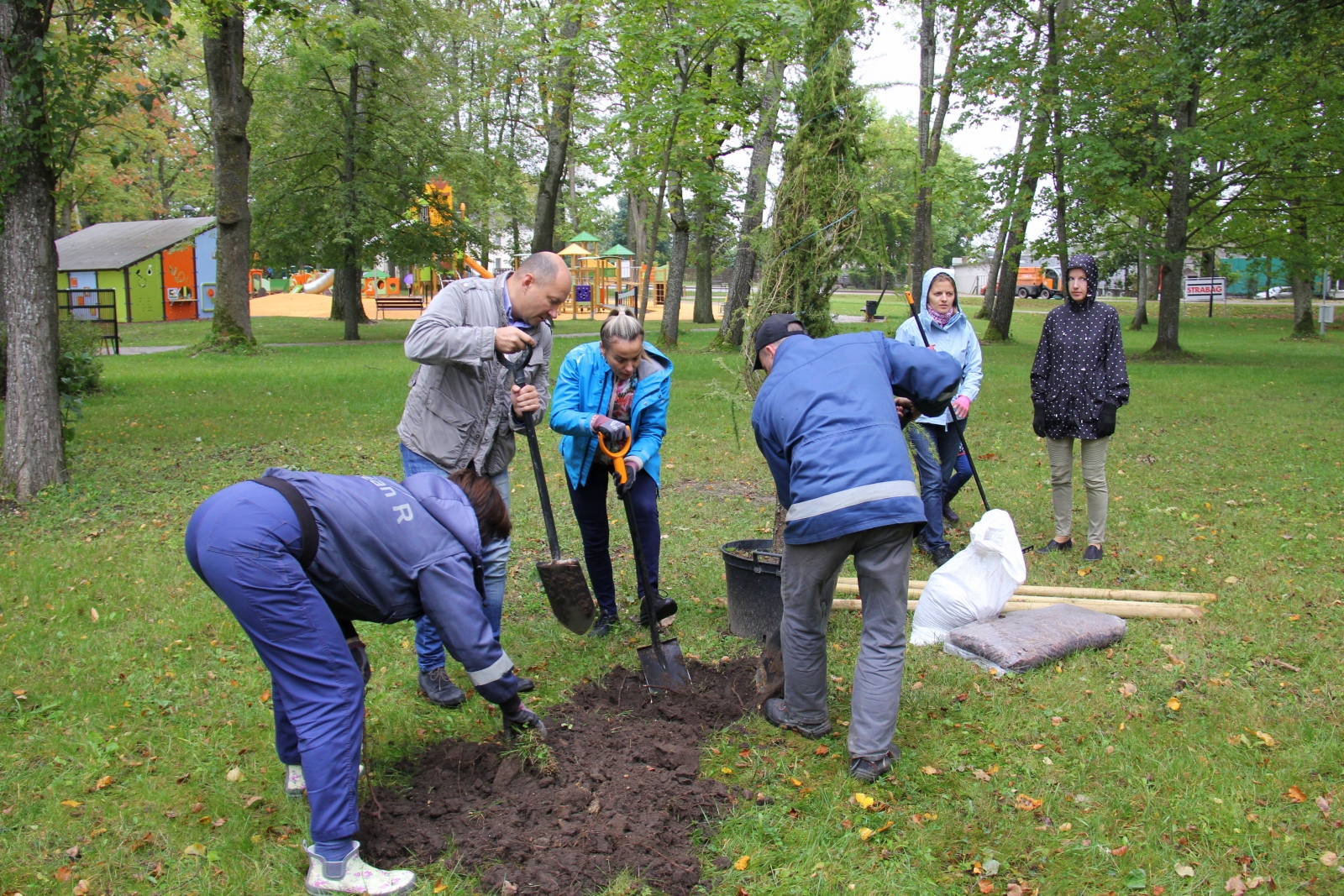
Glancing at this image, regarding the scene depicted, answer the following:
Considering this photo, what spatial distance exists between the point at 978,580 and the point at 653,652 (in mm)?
1745

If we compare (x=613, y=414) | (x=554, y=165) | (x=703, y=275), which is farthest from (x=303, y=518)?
(x=703, y=275)

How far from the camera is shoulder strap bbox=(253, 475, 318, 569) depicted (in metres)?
2.72

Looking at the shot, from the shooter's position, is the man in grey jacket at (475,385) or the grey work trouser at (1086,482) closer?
the man in grey jacket at (475,385)

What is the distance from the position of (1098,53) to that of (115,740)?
19715 mm

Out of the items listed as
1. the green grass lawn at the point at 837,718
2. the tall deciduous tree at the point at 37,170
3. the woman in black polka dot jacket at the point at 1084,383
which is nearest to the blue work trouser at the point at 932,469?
the green grass lawn at the point at 837,718

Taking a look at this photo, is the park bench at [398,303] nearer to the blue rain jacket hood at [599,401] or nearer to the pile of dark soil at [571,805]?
the blue rain jacket hood at [599,401]

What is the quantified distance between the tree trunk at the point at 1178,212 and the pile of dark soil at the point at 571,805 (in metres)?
16.4

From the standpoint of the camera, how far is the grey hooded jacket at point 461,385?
3875 mm

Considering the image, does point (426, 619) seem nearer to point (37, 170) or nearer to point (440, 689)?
point (440, 689)

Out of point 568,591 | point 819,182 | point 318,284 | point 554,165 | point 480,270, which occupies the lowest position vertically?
point 568,591

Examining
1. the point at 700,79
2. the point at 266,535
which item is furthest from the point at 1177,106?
the point at 266,535

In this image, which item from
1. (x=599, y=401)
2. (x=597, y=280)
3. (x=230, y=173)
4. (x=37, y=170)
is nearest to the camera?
(x=599, y=401)

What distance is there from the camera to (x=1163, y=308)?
19.7m

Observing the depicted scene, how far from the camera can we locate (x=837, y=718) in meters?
4.12
